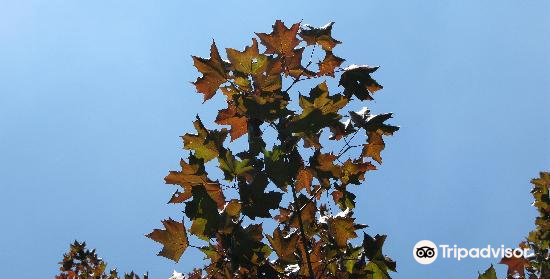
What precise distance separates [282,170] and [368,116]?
119 cm

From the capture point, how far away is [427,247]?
5555mm

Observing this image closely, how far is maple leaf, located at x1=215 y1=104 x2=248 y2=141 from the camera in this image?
10.4ft

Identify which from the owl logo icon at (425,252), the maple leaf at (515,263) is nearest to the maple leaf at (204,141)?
the owl logo icon at (425,252)

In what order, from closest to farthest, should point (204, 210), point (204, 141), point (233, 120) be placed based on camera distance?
point (204, 210) < point (204, 141) < point (233, 120)

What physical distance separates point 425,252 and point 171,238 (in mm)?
3709

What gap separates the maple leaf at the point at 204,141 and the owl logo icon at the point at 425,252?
11.5ft

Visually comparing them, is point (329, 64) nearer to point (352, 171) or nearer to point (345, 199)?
point (352, 171)

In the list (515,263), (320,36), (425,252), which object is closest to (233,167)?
(320,36)

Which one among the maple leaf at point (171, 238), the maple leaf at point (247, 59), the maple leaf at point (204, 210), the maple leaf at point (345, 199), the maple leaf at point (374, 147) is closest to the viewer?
the maple leaf at point (204, 210)

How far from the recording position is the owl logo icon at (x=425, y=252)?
5359mm

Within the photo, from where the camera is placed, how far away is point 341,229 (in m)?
2.99

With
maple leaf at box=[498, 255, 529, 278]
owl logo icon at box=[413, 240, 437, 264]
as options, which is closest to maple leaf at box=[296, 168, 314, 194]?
owl logo icon at box=[413, 240, 437, 264]

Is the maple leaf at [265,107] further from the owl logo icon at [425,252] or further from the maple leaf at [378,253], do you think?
the owl logo icon at [425,252]

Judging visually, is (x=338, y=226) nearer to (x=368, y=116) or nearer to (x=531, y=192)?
(x=368, y=116)
